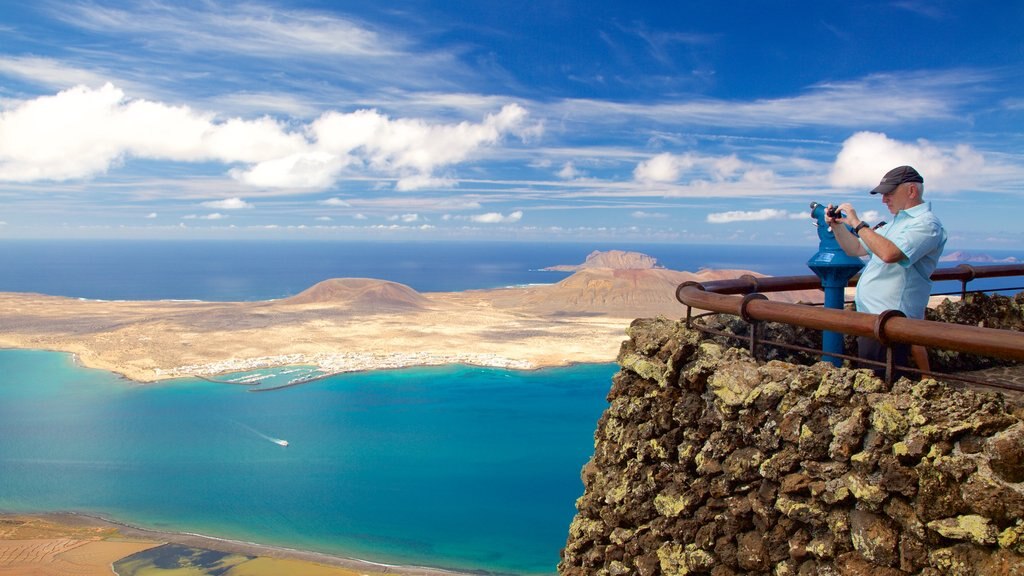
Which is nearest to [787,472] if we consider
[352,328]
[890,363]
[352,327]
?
[890,363]

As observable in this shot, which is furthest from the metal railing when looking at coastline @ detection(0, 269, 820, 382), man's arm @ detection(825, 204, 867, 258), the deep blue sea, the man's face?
coastline @ detection(0, 269, 820, 382)

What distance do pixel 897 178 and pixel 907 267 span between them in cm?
44

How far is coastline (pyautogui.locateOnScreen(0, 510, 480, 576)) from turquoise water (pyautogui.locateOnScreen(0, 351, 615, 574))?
475 millimetres

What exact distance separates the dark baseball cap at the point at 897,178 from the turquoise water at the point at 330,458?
52.5ft

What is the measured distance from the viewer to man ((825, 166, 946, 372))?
322 cm

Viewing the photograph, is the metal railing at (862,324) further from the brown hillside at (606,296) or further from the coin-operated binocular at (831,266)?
the brown hillside at (606,296)

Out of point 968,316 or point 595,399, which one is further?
point 595,399

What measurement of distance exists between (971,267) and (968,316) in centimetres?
44

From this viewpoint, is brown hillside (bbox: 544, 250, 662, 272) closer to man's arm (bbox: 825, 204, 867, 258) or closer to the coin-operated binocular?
the coin-operated binocular

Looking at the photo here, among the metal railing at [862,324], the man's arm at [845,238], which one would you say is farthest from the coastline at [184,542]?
the man's arm at [845,238]

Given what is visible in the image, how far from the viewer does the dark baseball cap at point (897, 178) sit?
3340 millimetres

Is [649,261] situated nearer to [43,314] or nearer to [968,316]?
[43,314]

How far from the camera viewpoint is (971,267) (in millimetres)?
5066

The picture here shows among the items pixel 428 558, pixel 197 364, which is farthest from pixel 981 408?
pixel 197 364
